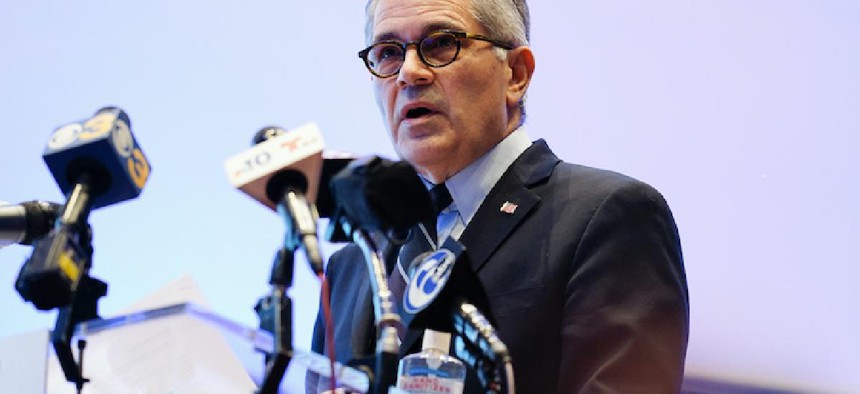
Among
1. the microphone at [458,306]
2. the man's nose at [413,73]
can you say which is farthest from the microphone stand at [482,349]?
the man's nose at [413,73]

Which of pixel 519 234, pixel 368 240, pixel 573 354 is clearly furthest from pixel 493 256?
pixel 368 240

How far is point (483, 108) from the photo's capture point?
2912 millimetres

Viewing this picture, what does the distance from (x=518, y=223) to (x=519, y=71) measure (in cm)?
53

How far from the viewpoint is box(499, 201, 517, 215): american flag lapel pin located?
8.90 ft

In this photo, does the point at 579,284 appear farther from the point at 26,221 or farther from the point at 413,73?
the point at 26,221

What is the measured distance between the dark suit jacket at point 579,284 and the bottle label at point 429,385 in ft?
1.64

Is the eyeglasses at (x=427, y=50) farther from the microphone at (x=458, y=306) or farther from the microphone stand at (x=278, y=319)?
the microphone stand at (x=278, y=319)

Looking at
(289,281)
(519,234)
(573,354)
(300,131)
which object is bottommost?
(573,354)

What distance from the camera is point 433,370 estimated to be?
A: 6.06 feet

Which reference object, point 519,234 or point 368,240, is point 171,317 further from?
point 519,234

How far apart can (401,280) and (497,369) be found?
101 cm

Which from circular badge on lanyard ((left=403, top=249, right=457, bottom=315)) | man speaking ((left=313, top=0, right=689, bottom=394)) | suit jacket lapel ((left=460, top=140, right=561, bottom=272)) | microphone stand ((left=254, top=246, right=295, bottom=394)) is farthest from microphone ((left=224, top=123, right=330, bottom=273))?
suit jacket lapel ((left=460, top=140, right=561, bottom=272))

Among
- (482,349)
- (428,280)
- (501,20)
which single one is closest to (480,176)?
(501,20)

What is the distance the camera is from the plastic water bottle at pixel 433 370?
1.82 meters
